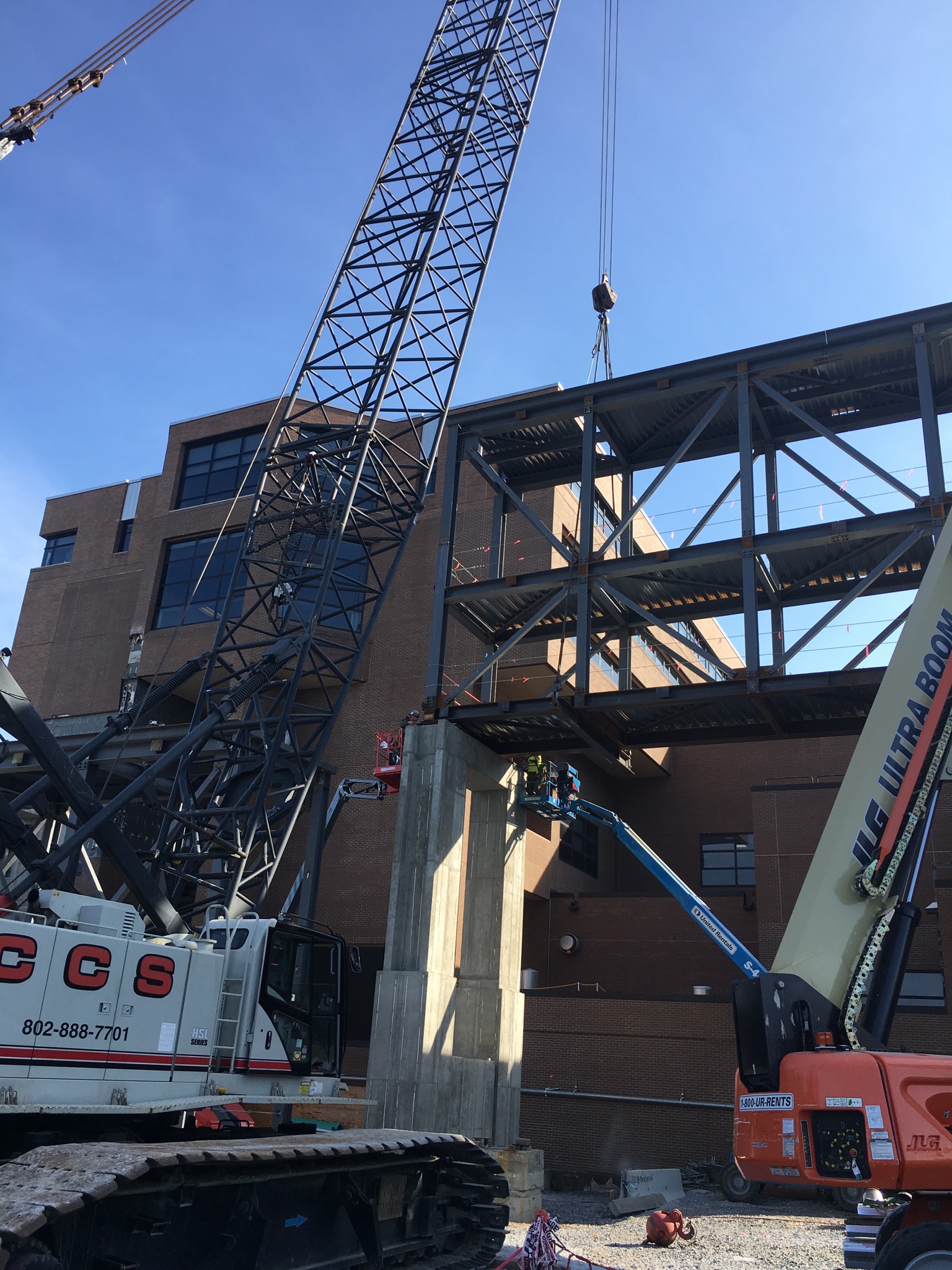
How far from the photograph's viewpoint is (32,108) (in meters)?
15.8

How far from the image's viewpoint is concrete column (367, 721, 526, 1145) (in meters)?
20.1

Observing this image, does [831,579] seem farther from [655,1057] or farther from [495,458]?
[655,1057]

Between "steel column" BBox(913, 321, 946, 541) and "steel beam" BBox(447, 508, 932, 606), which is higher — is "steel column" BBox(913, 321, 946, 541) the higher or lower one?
the higher one

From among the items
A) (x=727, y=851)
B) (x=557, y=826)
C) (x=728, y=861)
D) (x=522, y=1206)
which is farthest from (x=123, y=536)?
(x=522, y=1206)

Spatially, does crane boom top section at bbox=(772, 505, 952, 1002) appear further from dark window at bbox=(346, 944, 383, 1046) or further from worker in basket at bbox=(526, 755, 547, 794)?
dark window at bbox=(346, 944, 383, 1046)

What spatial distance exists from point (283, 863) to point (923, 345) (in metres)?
24.6

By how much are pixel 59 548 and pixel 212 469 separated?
10.3m

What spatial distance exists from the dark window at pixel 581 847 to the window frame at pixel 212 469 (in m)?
17.7

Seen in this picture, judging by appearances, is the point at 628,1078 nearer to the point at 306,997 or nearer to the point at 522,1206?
the point at 522,1206

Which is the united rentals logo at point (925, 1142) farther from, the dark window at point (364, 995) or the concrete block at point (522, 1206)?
the dark window at point (364, 995)

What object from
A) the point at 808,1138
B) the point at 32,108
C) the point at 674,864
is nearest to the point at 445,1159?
the point at 808,1138

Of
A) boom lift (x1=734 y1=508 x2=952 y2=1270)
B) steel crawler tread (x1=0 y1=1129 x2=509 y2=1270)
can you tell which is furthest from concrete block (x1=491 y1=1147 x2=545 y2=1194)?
boom lift (x1=734 y1=508 x2=952 y2=1270)

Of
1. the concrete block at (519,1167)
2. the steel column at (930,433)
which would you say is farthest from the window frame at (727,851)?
the steel column at (930,433)

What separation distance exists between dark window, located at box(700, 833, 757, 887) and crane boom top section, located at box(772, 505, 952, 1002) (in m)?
29.5
